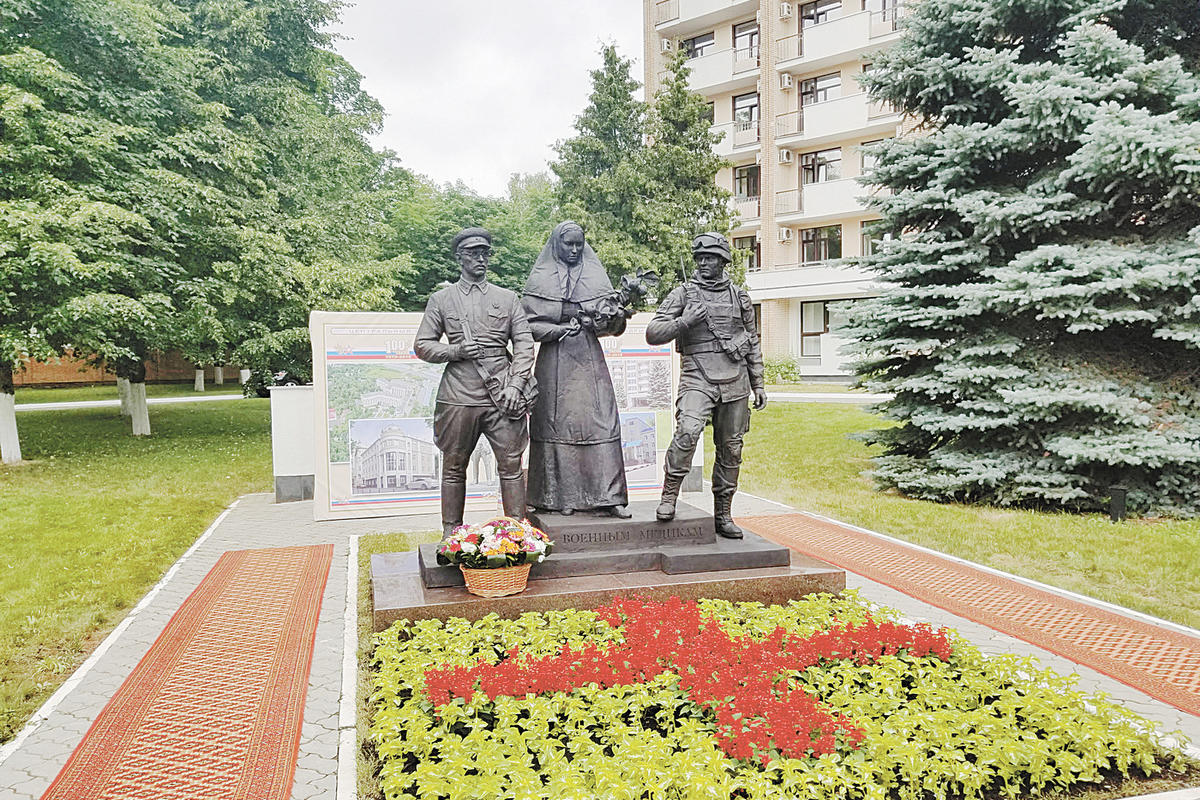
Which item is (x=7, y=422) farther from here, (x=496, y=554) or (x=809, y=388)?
(x=809, y=388)

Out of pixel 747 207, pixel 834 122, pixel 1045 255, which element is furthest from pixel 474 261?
pixel 747 207

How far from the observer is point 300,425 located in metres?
11.2

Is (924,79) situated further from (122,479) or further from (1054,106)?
(122,479)

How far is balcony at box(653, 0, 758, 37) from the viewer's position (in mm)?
28844

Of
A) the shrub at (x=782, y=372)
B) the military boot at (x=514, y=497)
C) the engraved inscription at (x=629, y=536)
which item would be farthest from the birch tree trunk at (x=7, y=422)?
the shrub at (x=782, y=372)

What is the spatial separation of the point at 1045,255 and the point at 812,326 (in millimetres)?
20365

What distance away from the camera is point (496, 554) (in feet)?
17.9

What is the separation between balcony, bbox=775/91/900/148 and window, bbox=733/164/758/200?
2356 mm

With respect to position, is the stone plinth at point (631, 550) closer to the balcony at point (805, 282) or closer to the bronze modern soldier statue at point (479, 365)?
the bronze modern soldier statue at point (479, 365)

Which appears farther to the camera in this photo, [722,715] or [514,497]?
[514,497]

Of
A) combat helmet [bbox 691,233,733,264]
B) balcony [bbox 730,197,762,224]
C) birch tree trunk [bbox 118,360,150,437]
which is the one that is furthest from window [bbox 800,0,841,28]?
combat helmet [bbox 691,233,733,264]

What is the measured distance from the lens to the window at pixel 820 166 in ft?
92.3

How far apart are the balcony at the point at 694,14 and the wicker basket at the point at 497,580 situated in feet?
91.9

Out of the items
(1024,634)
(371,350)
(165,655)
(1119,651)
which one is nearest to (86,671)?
(165,655)
